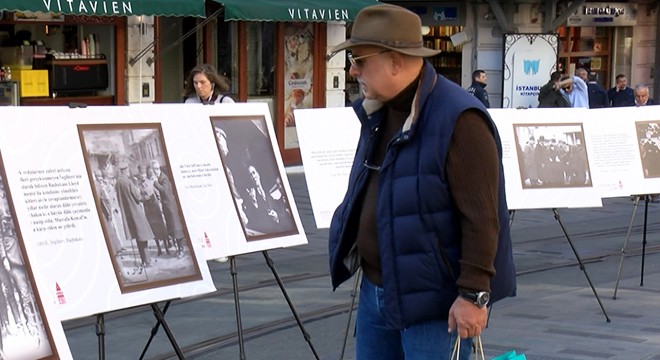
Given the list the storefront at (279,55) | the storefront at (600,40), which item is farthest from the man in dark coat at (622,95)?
the storefront at (279,55)

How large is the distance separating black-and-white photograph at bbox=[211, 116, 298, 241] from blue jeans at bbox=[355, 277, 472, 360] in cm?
193

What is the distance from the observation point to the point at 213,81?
34.3 feet

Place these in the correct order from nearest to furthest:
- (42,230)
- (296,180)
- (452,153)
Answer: (452,153) < (42,230) < (296,180)

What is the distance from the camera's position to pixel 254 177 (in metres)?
6.47

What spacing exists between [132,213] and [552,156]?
13.0 feet

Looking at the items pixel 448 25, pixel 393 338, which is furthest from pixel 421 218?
pixel 448 25

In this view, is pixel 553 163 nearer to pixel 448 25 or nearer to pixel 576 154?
pixel 576 154

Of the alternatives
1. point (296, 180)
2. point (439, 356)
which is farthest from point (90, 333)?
point (296, 180)

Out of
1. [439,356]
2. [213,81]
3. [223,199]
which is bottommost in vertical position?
[439,356]

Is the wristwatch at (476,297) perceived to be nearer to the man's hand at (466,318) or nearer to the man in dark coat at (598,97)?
the man's hand at (466,318)

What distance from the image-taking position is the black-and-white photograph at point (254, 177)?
6.30 m

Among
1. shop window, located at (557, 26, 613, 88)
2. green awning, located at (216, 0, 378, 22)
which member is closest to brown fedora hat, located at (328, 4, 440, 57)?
green awning, located at (216, 0, 378, 22)

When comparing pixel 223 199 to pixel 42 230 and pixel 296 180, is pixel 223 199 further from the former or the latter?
pixel 296 180

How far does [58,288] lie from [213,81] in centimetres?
582
